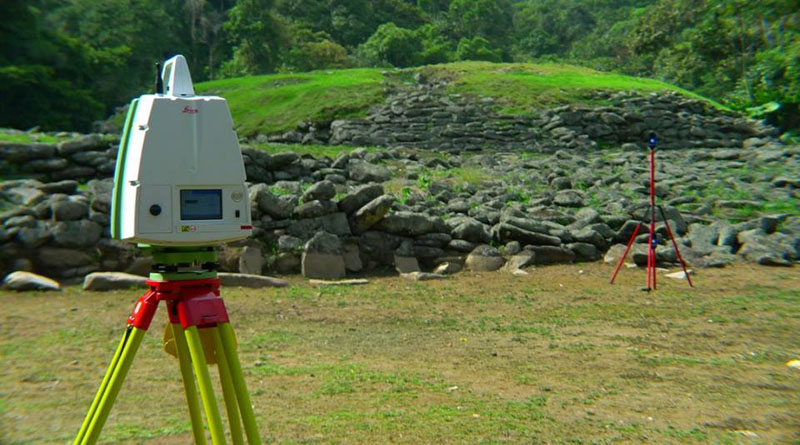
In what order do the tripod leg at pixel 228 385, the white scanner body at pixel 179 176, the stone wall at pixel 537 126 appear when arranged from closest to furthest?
the white scanner body at pixel 179 176 → the tripod leg at pixel 228 385 → the stone wall at pixel 537 126

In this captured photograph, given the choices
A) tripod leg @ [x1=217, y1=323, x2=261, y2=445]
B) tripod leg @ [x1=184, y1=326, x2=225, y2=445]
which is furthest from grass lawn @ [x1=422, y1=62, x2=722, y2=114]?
tripod leg @ [x1=184, y1=326, x2=225, y2=445]

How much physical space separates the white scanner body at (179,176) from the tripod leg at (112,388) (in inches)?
12.8

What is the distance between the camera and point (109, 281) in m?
7.91

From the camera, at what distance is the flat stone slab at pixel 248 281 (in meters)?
8.36

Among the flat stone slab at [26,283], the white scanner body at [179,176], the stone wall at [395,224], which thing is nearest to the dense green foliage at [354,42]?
the stone wall at [395,224]

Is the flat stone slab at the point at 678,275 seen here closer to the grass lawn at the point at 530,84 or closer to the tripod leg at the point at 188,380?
the tripod leg at the point at 188,380

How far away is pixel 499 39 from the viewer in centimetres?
5300

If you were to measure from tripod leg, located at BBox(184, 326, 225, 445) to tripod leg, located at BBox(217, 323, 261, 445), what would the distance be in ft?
0.34

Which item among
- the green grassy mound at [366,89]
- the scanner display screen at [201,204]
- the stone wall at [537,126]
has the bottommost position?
the scanner display screen at [201,204]

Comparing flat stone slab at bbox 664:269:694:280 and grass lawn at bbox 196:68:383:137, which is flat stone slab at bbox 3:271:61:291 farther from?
grass lawn at bbox 196:68:383:137

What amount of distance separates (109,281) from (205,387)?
6122mm

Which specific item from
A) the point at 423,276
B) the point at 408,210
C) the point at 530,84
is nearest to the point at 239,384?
the point at 423,276

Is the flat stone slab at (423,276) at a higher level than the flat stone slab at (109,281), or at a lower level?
lower

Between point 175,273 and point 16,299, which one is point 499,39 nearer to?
point 16,299
